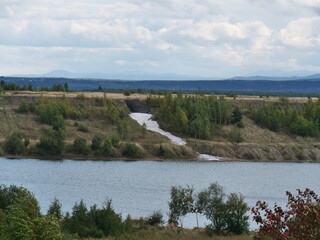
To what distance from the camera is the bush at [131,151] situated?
91562 mm

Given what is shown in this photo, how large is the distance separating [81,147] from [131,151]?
22.5ft

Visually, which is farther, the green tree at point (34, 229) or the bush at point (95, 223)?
the bush at point (95, 223)

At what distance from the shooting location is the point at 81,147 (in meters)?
90.5

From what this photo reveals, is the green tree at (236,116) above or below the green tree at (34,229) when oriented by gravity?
below

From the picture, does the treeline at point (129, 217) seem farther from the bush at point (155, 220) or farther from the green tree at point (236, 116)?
the green tree at point (236, 116)

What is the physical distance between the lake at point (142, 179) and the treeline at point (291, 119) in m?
16.2

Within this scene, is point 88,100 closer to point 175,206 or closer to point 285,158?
point 285,158

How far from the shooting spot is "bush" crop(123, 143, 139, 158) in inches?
3605

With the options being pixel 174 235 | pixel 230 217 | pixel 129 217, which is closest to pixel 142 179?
pixel 230 217

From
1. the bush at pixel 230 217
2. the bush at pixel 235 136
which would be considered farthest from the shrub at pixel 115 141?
the bush at pixel 230 217

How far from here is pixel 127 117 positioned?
110 metres

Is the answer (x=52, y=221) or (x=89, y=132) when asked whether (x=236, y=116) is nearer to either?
(x=89, y=132)

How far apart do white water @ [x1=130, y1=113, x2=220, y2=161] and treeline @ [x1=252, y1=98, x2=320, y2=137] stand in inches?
701

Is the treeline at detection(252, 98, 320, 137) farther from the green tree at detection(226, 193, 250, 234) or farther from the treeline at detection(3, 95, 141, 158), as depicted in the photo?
the green tree at detection(226, 193, 250, 234)
